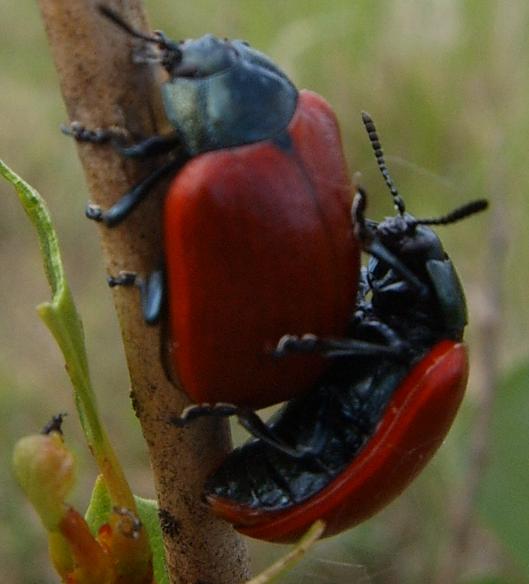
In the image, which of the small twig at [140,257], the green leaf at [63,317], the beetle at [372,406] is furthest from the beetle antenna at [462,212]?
the green leaf at [63,317]

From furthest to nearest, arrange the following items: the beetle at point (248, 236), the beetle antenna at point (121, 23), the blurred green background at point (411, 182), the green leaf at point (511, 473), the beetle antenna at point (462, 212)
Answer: the blurred green background at point (411, 182) → the green leaf at point (511, 473) → the beetle antenna at point (462, 212) → the beetle at point (248, 236) → the beetle antenna at point (121, 23)

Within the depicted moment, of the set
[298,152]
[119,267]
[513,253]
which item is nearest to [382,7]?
[513,253]

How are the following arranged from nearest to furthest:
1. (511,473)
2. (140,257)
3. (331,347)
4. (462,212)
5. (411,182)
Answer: (140,257)
(331,347)
(462,212)
(511,473)
(411,182)

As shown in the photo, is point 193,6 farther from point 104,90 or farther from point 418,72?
point 104,90

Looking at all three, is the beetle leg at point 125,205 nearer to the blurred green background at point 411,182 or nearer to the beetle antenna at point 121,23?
the beetle antenna at point 121,23

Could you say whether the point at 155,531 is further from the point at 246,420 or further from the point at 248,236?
the point at 248,236

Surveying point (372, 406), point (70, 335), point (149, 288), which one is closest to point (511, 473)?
point (372, 406)

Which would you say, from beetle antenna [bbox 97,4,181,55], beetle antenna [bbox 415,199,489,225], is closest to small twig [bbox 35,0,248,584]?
beetle antenna [bbox 97,4,181,55]
